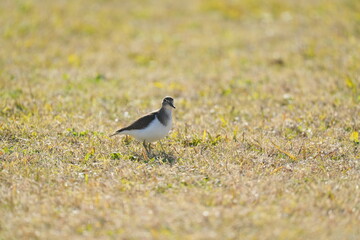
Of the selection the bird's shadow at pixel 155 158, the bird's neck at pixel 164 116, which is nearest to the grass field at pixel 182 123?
the bird's shadow at pixel 155 158

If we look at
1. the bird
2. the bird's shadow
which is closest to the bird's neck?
the bird

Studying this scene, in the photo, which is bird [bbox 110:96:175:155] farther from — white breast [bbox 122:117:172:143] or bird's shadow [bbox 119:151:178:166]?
bird's shadow [bbox 119:151:178:166]

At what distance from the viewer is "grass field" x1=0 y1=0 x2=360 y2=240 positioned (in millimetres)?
5527

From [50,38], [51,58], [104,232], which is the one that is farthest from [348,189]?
[50,38]

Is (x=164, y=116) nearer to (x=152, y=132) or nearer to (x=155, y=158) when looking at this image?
(x=152, y=132)

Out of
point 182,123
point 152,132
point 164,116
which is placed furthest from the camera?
point 182,123

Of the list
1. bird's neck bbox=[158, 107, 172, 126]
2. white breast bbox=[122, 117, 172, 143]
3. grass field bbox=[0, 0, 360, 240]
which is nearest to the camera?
grass field bbox=[0, 0, 360, 240]

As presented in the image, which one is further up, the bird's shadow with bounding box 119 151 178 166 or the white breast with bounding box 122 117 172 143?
the white breast with bounding box 122 117 172 143

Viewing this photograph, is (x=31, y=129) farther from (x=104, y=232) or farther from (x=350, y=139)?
(x=350, y=139)

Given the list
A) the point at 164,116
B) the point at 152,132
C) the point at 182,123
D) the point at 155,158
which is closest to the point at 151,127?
the point at 152,132

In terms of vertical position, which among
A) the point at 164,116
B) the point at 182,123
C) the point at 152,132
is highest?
the point at 164,116

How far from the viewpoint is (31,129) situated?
27.8 feet

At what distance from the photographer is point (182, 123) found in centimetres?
945

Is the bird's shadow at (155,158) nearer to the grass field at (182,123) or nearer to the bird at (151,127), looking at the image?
the grass field at (182,123)
